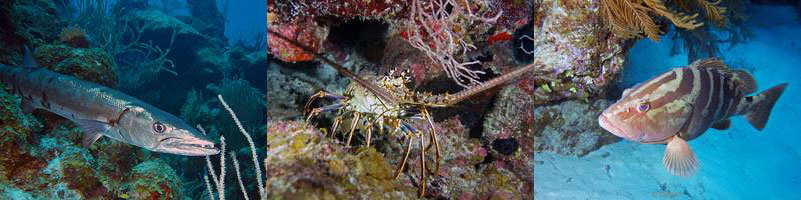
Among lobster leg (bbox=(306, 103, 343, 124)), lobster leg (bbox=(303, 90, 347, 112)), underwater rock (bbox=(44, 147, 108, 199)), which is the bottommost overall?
underwater rock (bbox=(44, 147, 108, 199))

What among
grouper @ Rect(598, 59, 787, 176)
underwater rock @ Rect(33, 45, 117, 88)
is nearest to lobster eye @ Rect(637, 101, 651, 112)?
grouper @ Rect(598, 59, 787, 176)

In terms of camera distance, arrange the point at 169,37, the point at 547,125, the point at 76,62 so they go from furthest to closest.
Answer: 1. the point at 169,37
2. the point at 547,125
3. the point at 76,62

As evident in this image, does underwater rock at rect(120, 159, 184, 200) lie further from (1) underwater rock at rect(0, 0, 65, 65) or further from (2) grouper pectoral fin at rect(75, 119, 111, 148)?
(1) underwater rock at rect(0, 0, 65, 65)

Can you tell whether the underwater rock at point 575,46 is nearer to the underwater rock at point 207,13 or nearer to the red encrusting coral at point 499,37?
the red encrusting coral at point 499,37

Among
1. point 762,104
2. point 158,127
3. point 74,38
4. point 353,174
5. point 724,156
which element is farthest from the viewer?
point 724,156

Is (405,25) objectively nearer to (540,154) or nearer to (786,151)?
(540,154)

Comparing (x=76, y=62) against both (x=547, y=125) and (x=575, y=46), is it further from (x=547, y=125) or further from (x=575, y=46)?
(x=547, y=125)

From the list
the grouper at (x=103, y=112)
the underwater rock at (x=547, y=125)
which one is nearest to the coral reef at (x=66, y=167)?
the grouper at (x=103, y=112)

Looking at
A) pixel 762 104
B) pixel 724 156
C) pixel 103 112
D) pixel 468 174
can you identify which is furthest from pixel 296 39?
pixel 724 156
